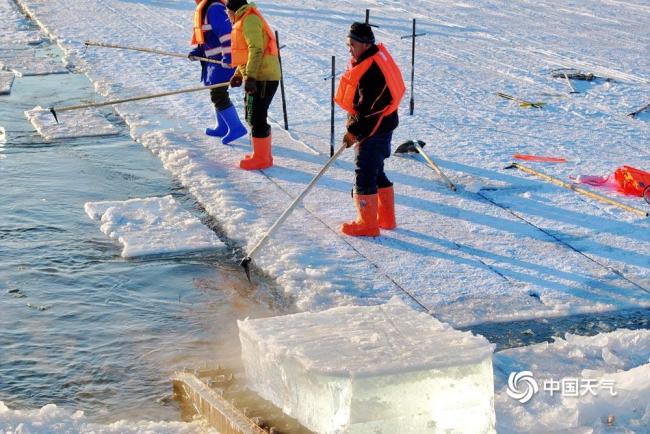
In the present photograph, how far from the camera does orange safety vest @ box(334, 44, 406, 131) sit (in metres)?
7.28

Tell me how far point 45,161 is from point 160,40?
7.27 meters

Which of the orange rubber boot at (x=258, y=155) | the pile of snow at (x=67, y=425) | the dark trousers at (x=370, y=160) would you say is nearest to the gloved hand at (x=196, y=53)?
the orange rubber boot at (x=258, y=155)

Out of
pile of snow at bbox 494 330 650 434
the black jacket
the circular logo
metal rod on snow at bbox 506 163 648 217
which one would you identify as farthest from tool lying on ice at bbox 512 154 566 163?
the circular logo

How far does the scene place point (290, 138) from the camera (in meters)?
10.7

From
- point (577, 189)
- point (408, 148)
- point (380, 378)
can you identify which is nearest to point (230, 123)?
point (408, 148)

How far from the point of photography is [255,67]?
9.01m

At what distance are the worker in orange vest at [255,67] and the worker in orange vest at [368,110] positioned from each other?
5.67 ft

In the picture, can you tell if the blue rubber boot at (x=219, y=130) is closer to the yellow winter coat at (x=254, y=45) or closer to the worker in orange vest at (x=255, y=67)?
the worker in orange vest at (x=255, y=67)

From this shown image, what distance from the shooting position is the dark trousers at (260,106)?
9.25m

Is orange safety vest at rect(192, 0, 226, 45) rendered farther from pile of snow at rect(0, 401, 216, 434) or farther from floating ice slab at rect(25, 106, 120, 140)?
pile of snow at rect(0, 401, 216, 434)

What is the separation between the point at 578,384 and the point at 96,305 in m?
3.01

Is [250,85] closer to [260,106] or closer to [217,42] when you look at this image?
[260,106]

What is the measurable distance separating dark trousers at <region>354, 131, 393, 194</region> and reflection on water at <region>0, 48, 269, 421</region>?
1.13m

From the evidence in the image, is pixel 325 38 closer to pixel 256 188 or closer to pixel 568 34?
pixel 568 34
